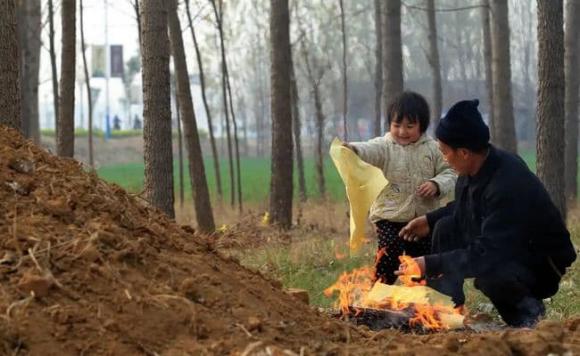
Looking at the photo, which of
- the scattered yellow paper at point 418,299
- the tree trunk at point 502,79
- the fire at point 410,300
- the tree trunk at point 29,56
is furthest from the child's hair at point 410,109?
the tree trunk at point 29,56

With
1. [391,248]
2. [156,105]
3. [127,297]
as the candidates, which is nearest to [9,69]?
[156,105]

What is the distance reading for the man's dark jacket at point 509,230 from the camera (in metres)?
4.81

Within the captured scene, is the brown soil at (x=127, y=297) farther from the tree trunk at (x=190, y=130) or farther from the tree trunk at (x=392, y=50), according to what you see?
the tree trunk at (x=392, y=50)

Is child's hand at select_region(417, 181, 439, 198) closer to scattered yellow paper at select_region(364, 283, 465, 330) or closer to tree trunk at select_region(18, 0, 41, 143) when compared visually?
scattered yellow paper at select_region(364, 283, 465, 330)

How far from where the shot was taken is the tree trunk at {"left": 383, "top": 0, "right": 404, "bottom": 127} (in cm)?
1260

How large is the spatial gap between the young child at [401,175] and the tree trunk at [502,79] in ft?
25.5

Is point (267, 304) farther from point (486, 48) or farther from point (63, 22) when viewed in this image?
point (486, 48)

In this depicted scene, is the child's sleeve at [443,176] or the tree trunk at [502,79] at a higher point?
the tree trunk at [502,79]

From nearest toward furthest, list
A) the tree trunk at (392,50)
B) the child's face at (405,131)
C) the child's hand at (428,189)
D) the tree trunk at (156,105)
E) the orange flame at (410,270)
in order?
the orange flame at (410,270) < the child's hand at (428,189) < the child's face at (405,131) < the tree trunk at (156,105) < the tree trunk at (392,50)

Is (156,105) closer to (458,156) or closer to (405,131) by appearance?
(405,131)

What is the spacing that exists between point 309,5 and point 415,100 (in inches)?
883

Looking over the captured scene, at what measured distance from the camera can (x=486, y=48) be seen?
17.3 meters

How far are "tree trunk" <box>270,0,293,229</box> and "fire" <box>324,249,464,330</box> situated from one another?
6.51 meters

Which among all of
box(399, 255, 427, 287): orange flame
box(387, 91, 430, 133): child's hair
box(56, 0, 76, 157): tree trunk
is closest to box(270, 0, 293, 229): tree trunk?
box(56, 0, 76, 157): tree trunk
